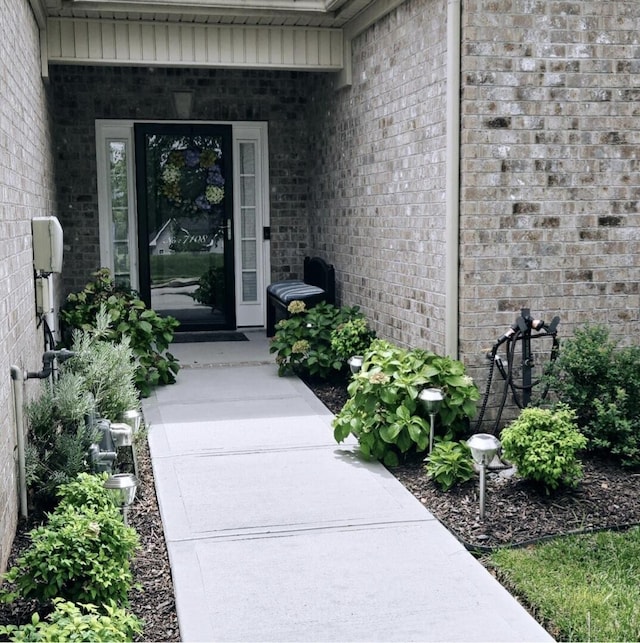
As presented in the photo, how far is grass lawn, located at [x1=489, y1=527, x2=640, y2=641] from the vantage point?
127 inches

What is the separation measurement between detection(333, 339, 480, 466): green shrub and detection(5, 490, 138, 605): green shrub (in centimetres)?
206

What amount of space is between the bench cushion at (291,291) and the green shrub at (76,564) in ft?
15.9

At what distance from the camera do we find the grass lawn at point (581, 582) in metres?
3.22

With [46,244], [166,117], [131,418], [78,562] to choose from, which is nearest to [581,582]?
[78,562]

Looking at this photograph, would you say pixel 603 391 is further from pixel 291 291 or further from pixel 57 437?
pixel 291 291

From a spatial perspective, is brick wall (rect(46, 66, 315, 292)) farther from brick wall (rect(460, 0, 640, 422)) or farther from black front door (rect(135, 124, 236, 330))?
brick wall (rect(460, 0, 640, 422))

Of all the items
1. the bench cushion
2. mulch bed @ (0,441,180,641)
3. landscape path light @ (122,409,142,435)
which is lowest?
mulch bed @ (0,441,180,641)

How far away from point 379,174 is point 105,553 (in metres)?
4.44

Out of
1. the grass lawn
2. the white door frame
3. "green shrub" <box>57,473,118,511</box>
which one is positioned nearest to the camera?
the grass lawn

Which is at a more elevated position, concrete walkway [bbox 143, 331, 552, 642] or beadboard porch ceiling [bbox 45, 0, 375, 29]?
beadboard porch ceiling [bbox 45, 0, 375, 29]

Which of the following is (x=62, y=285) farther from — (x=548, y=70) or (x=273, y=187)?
(x=548, y=70)

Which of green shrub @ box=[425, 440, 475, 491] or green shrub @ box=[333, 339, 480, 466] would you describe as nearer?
green shrub @ box=[425, 440, 475, 491]

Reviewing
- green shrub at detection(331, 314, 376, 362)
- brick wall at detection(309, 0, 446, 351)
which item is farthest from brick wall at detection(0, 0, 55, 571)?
brick wall at detection(309, 0, 446, 351)

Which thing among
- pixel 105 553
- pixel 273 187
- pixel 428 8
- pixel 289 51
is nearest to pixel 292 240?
pixel 273 187
